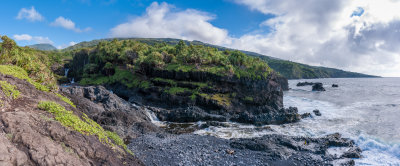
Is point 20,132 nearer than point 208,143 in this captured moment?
Yes

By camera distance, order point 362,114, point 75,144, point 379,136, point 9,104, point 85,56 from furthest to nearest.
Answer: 1. point 85,56
2. point 362,114
3. point 379,136
4. point 9,104
5. point 75,144

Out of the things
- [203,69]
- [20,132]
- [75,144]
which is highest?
[203,69]

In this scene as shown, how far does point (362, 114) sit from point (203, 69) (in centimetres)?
3188

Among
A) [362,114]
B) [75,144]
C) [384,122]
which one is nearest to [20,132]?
[75,144]

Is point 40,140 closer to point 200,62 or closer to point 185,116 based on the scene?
point 185,116

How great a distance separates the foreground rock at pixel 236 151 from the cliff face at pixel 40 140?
5.09 meters

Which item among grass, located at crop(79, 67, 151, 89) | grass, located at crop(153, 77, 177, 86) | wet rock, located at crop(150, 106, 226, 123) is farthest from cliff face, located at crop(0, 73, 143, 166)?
grass, located at crop(79, 67, 151, 89)

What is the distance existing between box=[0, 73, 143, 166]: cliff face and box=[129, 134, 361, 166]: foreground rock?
16.7 ft

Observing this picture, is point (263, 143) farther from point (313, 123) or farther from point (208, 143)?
point (313, 123)

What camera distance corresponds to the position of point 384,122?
3069cm

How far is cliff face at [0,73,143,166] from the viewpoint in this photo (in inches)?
266

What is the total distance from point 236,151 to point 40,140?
1476 cm

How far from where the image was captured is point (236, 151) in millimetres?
17969

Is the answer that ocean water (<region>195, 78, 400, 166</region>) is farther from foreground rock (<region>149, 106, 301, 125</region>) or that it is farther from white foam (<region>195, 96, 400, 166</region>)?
foreground rock (<region>149, 106, 301, 125</region>)
